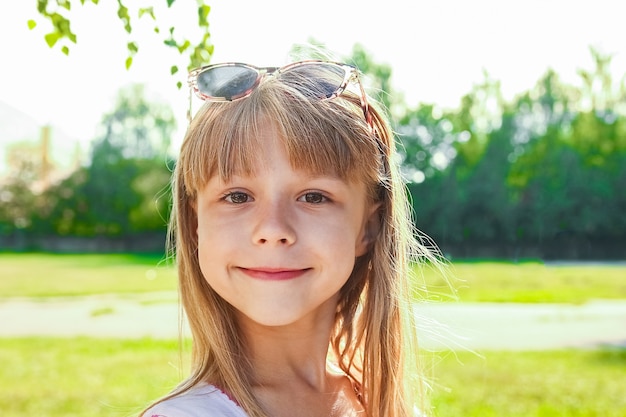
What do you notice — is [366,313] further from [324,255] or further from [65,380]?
[65,380]

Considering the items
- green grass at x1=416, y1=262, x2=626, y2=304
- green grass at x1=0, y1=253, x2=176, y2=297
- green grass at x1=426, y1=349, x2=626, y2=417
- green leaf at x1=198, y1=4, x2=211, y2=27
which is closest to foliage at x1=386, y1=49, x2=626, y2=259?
green grass at x1=416, y1=262, x2=626, y2=304

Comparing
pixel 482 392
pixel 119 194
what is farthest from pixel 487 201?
pixel 482 392

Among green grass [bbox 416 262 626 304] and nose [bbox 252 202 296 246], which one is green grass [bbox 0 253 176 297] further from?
nose [bbox 252 202 296 246]

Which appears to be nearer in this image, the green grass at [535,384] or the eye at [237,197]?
the eye at [237,197]

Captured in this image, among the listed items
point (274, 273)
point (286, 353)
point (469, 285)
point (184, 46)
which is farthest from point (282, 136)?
point (469, 285)

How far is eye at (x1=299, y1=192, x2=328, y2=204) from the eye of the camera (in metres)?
1.37

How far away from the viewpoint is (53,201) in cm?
3669

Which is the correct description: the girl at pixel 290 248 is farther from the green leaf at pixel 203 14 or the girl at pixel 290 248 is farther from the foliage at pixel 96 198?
the foliage at pixel 96 198

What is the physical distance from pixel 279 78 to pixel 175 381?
4.55 m

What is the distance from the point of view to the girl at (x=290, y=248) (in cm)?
134

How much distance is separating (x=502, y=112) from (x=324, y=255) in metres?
30.7

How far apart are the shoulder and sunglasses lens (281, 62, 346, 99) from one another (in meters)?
0.57

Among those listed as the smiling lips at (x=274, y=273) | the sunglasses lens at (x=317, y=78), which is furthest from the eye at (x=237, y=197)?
the sunglasses lens at (x=317, y=78)

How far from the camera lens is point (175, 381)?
18.5 ft
